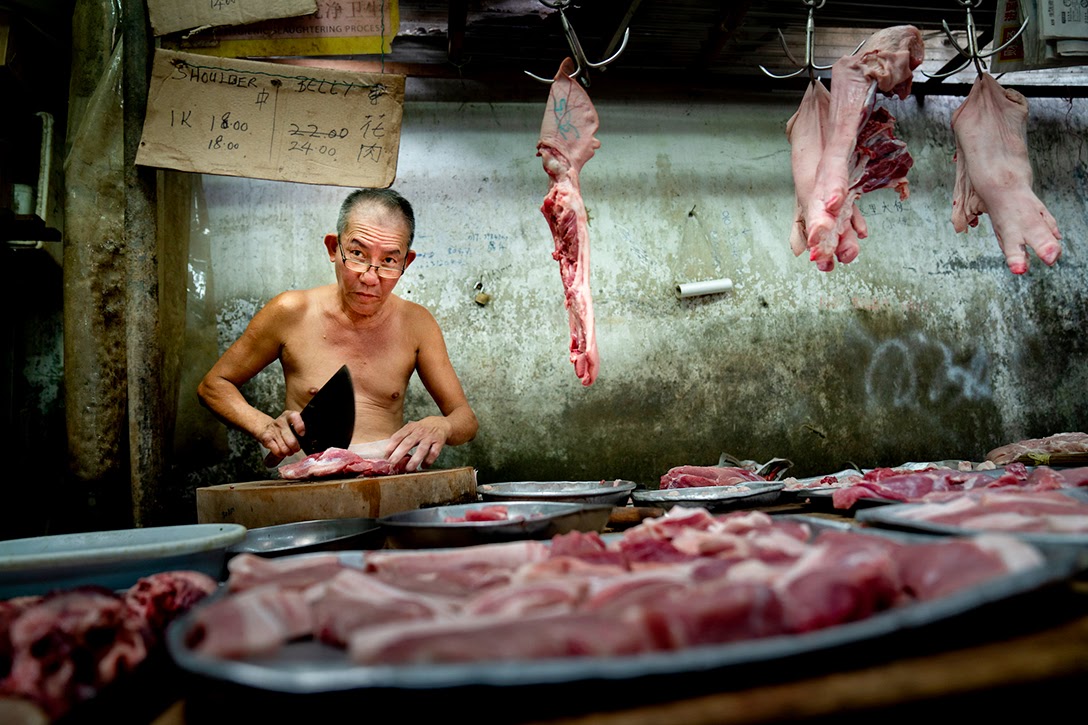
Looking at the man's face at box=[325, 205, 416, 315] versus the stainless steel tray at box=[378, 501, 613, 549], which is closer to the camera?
the stainless steel tray at box=[378, 501, 613, 549]

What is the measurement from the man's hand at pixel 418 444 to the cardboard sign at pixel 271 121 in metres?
1.16

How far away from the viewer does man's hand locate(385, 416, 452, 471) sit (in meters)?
2.84

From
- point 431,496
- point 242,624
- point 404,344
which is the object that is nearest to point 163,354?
point 404,344

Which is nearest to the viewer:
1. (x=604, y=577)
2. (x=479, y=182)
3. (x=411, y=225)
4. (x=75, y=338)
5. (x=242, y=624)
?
(x=242, y=624)

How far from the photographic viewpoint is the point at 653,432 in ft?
17.0

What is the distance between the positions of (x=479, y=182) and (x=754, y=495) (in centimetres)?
349

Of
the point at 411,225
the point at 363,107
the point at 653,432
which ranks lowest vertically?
the point at 653,432

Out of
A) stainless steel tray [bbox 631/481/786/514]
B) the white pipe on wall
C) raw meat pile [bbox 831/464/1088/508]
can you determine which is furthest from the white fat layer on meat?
the white pipe on wall

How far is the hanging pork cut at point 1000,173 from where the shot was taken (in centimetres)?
341

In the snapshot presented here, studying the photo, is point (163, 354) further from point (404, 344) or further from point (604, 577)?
point (604, 577)

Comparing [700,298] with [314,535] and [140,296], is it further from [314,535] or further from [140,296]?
[314,535]

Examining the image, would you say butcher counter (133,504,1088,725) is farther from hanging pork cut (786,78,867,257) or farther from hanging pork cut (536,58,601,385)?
hanging pork cut (786,78,867,257)

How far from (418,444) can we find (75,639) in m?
1.84

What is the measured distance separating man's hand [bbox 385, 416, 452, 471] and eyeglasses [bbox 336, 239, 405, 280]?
988 millimetres
